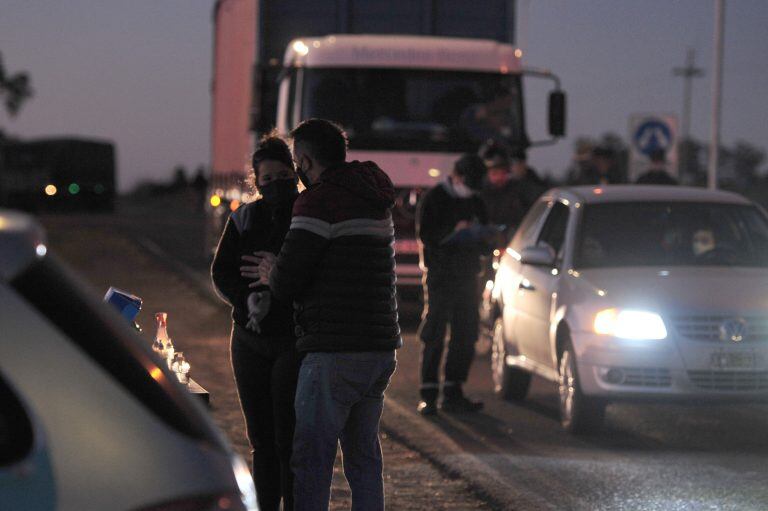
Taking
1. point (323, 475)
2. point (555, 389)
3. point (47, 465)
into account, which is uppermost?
point (47, 465)

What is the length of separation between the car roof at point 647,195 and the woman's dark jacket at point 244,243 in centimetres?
540

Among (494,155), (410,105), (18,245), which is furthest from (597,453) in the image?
(410,105)

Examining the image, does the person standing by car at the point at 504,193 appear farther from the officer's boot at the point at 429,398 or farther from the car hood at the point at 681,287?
the car hood at the point at 681,287

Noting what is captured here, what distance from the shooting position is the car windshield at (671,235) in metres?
11.4

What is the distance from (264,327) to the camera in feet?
21.0

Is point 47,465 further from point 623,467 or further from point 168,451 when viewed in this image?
point 623,467

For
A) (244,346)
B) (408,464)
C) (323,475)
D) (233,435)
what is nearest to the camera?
(323,475)

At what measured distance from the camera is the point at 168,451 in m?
2.88

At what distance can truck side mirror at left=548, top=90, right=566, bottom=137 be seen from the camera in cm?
1867

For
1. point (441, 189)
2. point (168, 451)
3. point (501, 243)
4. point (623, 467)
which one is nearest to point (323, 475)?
point (168, 451)

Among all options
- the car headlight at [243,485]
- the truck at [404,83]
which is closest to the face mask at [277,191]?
the car headlight at [243,485]

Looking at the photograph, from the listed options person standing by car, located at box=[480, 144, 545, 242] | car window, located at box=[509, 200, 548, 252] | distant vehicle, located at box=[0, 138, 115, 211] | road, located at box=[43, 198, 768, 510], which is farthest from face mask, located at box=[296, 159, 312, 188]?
distant vehicle, located at box=[0, 138, 115, 211]

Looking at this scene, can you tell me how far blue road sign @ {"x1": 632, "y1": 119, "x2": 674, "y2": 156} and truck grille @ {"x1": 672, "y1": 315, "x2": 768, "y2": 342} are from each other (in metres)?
12.4

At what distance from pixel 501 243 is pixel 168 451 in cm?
1001
